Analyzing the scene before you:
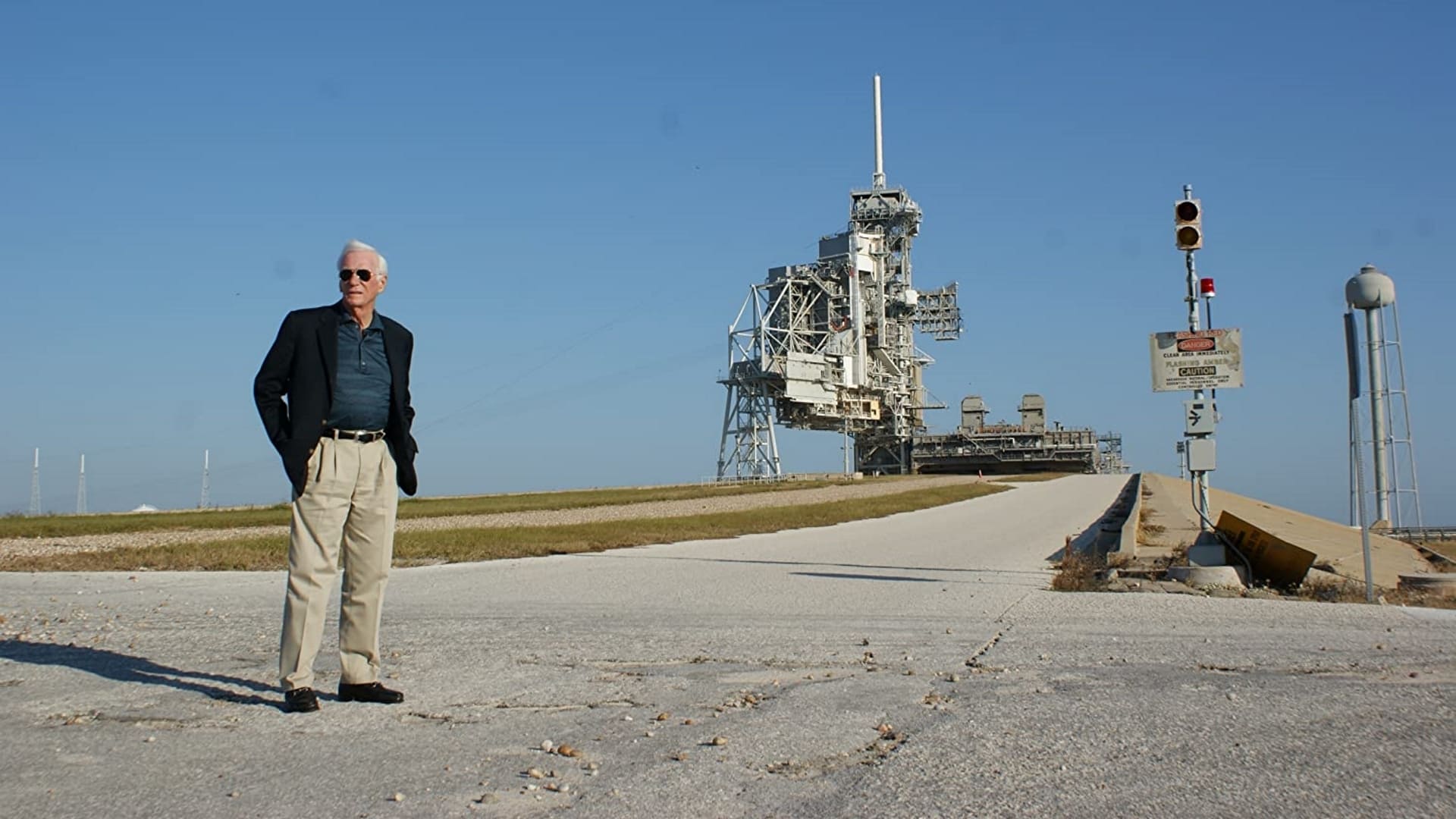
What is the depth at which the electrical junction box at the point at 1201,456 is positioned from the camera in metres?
11.3

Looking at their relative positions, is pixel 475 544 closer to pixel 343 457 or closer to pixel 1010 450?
pixel 343 457

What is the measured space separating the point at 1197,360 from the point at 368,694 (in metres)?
8.92

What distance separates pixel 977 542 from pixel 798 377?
186 ft

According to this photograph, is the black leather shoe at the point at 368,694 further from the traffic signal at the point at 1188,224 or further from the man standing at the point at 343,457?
the traffic signal at the point at 1188,224

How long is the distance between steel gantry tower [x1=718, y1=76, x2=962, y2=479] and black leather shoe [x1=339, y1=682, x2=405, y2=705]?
222ft

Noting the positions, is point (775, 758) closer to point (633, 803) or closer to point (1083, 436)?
point (633, 803)

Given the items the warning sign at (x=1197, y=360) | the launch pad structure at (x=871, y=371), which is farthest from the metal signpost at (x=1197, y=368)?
the launch pad structure at (x=871, y=371)

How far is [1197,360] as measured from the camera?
1134 cm

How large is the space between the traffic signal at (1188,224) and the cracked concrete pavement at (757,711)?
4088 millimetres

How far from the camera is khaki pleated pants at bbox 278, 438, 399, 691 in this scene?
5.09 metres

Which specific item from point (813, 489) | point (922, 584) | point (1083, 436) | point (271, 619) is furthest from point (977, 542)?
point (1083, 436)

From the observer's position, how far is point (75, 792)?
12.3 ft

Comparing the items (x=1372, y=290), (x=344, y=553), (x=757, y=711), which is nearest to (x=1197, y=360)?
(x=757, y=711)

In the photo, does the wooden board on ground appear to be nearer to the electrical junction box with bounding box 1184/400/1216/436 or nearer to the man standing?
the electrical junction box with bounding box 1184/400/1216/436
